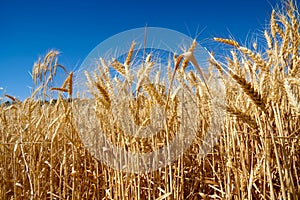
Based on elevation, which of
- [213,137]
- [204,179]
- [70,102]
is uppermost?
[70,102]

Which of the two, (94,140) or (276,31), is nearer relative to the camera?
(276,31)

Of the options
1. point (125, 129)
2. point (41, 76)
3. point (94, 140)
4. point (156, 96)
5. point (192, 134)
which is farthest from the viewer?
point (41, 76)

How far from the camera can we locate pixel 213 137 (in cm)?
145

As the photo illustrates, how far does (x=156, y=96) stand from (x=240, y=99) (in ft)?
1.35

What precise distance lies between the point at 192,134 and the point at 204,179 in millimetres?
253

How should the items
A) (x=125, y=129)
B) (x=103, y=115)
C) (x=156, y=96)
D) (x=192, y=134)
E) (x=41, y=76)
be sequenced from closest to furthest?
(x=156, y=96)
(x=125, y=129)
(x=192, y=134)
(x=103, y=115)
(x=41, y=76)

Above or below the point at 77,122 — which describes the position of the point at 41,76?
above

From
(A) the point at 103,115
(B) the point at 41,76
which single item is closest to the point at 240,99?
(A) the point at 103,115

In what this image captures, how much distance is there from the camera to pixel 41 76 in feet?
6.65

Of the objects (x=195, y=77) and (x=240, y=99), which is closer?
(x=240, y=99)

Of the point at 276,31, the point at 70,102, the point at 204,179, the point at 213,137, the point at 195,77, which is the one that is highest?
the point at 276,31

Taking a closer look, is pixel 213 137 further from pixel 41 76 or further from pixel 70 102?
pixel 41 76

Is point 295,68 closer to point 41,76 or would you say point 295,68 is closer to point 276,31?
point 276,31

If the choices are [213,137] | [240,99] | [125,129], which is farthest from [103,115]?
[240,99]
